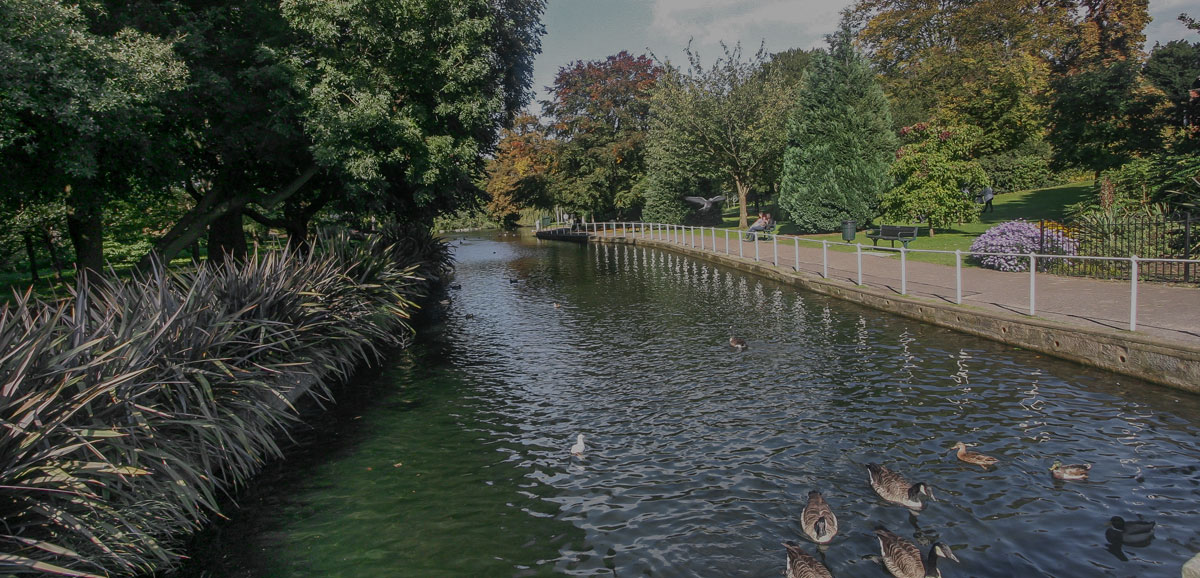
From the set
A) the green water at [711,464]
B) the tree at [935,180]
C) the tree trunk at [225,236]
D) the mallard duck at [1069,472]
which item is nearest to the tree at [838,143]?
the tree at [935,180]

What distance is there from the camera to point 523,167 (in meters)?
66.2

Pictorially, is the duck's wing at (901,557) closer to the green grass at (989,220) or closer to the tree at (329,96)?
the tree at (329,96)

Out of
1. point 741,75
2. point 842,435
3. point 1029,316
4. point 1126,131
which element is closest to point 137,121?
point 842,435

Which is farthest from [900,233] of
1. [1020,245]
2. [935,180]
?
[1020,245]

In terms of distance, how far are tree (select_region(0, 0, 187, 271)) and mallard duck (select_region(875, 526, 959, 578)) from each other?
10539mm

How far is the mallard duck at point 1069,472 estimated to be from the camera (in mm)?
6406

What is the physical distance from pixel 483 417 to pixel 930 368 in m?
6.49

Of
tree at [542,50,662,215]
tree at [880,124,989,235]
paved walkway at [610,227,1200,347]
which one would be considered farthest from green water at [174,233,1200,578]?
tree at [542,50,662,215]

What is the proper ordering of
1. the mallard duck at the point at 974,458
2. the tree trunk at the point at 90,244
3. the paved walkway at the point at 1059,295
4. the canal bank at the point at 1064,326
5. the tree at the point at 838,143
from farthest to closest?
the tree at the point at 838,143 → the tree trunk at the point at 90,244 → the paved walkway at the point at 1059,295 → the canal bank at the point at 1064,326 → the mallard duck at the point at 974,458

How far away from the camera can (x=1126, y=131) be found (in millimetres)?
26234

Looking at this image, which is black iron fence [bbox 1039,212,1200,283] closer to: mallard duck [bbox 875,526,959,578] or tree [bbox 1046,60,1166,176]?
mallard duck [bbox 875,526,959,578]

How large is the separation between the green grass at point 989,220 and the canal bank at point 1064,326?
15.6ft

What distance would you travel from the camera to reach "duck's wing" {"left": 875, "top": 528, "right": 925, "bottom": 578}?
4.90 metres

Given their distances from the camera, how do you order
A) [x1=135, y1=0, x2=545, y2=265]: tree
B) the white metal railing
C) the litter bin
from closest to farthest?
the white metal railing → [x1=135, y1=0, x2=545, y2=265]: tree → the litter bin
